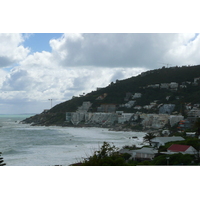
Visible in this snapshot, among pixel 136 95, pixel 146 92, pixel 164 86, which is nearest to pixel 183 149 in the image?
pixel 136 95

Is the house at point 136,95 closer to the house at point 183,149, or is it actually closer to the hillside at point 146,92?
the hillside at point 146,92

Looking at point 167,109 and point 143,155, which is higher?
point 167,109

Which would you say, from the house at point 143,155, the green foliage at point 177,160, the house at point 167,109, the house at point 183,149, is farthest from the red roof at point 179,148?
the house at point 167,109

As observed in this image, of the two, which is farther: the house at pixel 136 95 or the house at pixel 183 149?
the house at pixel 136 95

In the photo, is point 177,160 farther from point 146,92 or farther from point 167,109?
point 146,92

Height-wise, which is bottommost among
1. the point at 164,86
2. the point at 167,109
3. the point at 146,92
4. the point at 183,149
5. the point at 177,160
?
the point at 177,160

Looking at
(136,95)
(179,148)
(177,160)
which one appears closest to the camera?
(177,160)

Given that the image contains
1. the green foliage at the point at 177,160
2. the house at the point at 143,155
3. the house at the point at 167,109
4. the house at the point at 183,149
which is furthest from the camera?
the house at the point at 167,109

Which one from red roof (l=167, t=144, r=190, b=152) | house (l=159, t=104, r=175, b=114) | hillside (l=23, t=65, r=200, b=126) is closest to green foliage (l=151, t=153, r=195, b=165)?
red roof (l=167, t=144, r=190, b=152)

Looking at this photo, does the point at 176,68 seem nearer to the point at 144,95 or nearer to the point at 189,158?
the point at 144,95
